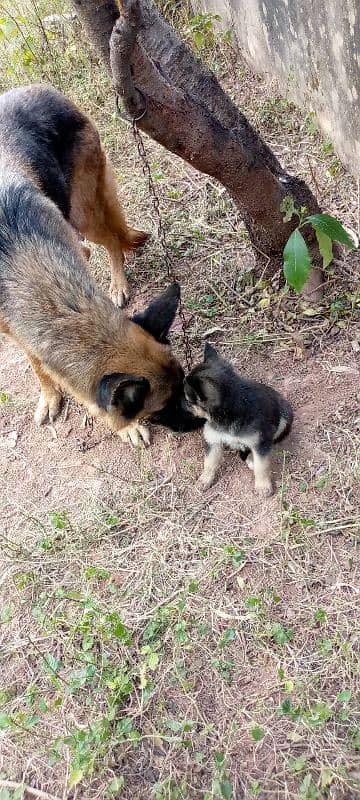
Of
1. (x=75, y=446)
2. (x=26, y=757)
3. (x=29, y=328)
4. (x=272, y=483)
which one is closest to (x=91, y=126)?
(x=29, y=328)

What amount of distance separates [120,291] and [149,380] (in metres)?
2.09

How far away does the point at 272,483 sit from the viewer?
3.82 metres

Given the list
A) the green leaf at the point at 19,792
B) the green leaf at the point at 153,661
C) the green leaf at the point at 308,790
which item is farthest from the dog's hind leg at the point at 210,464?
the green leaf at the point at 19,792

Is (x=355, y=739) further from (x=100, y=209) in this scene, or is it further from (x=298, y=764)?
(x=100, y=209)

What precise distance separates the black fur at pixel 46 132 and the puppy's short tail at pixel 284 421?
2.38 metres

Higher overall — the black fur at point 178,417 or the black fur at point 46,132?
the black fur at point 46,132

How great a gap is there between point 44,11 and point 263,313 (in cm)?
722

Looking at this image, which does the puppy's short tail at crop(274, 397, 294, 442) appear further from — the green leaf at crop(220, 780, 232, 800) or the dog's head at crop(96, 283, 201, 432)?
the green leaf at crop(220, 780, 232, 800)

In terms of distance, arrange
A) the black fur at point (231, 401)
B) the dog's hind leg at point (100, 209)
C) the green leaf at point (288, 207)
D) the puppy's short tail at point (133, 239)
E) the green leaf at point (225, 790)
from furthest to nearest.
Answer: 1. the puppy's short tail at point (133, 239)
2. the dog's hind leg at point (100, 209)
3. the green leaf at point (288, 207)
4. the black fur at point (231, 401)
5. the green leaf at point (225, 790)

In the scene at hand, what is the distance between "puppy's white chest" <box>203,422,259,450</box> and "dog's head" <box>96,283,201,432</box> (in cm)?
14

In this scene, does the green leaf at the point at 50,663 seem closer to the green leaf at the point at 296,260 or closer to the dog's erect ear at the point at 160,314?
the dog's erect ear at the point at 160,314

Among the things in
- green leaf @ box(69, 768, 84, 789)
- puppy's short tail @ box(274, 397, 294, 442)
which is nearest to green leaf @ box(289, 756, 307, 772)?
green leaf @ box(69, 768, 84, 789)

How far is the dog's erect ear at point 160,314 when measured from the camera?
12.8 ft

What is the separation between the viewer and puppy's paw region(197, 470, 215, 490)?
3.96 meters
